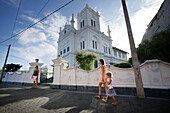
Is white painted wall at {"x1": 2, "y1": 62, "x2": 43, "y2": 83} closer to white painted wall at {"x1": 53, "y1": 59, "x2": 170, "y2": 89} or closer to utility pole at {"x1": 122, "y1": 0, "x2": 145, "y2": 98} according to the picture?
white painted wall at {"x1": 53, "y1": 59, "x2": 170, "y2": 89}

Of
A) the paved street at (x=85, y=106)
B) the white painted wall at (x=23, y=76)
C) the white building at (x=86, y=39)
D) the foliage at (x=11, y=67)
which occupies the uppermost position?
the white building at (x=86, y=39)

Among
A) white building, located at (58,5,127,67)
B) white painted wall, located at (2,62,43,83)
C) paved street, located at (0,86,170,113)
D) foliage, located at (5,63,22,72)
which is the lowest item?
paved street, located at (0,86,170,113)

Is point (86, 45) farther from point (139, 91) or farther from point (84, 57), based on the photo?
point (139, 91)

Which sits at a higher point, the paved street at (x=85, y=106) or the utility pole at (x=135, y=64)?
the utility pole at (x=135, y=64)

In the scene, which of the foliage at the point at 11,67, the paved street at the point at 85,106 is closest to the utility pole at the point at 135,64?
the paved street at the point at 85,106

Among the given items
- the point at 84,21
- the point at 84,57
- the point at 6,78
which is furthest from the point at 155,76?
the point at 84,21

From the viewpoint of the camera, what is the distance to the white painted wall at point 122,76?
357 centimetres

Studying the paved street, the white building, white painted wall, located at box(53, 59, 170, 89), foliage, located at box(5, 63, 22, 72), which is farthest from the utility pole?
foliage, located at box(5, 63, 22, 72)

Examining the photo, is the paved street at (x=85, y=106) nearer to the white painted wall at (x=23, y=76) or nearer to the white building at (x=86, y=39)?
the white painted wall at (x=23, y=76)

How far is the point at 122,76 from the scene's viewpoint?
4.58 meters

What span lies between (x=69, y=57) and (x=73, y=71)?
15037mm

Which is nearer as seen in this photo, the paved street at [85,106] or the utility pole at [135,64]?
the paved street at [85,106]

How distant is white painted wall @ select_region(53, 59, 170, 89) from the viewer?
3.57m

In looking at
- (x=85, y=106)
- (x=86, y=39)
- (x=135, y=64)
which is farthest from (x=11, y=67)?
(x=135, y=64)
